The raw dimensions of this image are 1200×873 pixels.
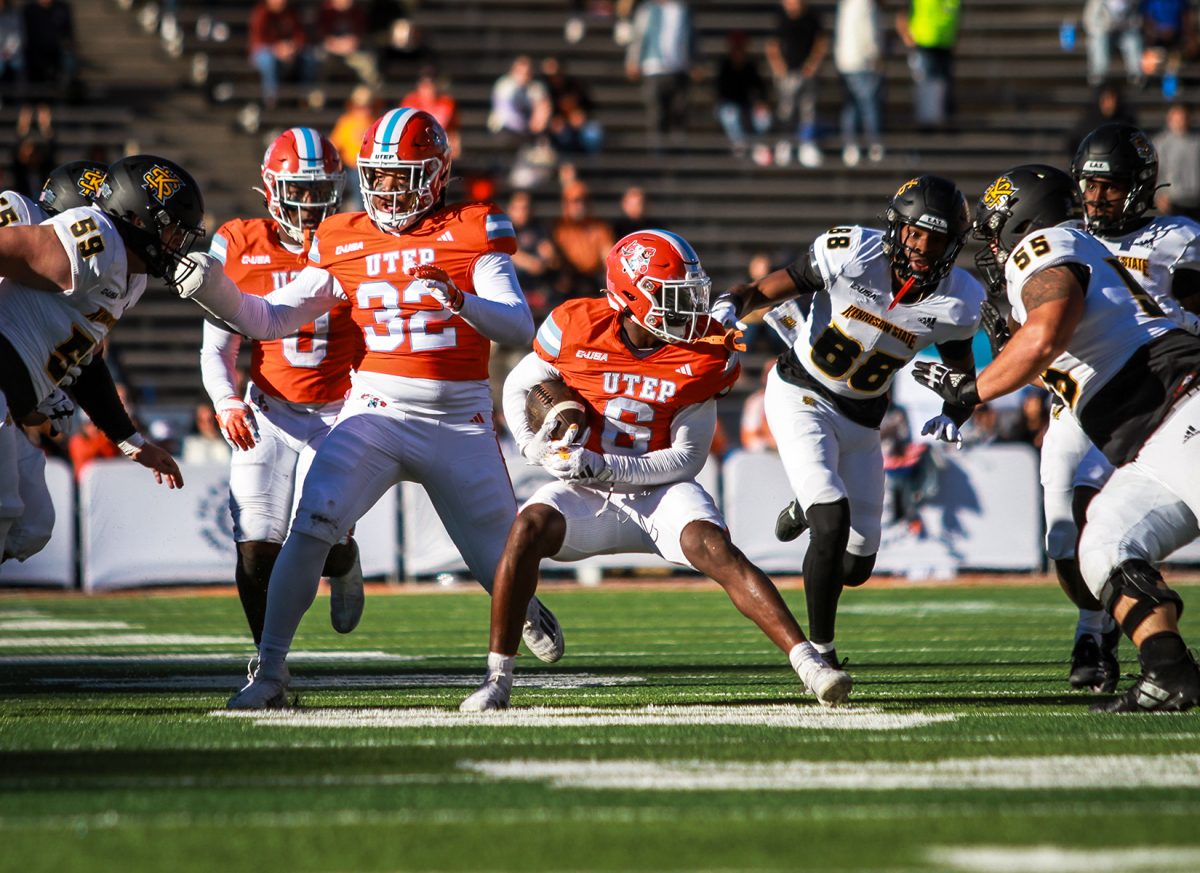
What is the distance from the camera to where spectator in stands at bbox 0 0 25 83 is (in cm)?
1766

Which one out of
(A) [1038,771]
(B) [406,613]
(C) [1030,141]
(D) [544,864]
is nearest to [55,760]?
(D) [544,864]

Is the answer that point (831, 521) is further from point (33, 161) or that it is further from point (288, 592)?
point (33, 161)

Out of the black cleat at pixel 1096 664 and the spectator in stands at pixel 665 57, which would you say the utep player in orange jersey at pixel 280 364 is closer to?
the black cleat at pixel 1096 664

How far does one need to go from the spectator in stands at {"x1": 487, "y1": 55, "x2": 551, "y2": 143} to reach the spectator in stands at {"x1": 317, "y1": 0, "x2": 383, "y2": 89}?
1.64m

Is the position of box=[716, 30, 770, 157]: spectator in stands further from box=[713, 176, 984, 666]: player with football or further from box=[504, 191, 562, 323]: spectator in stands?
box=[713, 176, 984, 666]: player with football

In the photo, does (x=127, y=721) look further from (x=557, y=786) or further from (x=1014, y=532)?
(x=1014, y=532)

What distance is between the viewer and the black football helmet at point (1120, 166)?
6348 millimetres

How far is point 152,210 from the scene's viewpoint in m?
5.78

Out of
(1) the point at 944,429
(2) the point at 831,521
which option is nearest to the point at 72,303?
(2) the point at 831,521

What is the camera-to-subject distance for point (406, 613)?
1078 cm

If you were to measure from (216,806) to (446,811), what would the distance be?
504 millimetres

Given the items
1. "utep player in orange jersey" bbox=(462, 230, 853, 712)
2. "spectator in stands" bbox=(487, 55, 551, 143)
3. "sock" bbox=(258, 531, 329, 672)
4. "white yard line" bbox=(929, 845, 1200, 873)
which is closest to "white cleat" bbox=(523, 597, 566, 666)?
"utep player in orange jersey" bbox=(462, 230, 853, 712)

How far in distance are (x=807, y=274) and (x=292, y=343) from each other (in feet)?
6.73

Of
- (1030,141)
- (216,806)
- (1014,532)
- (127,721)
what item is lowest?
(1014,532)
